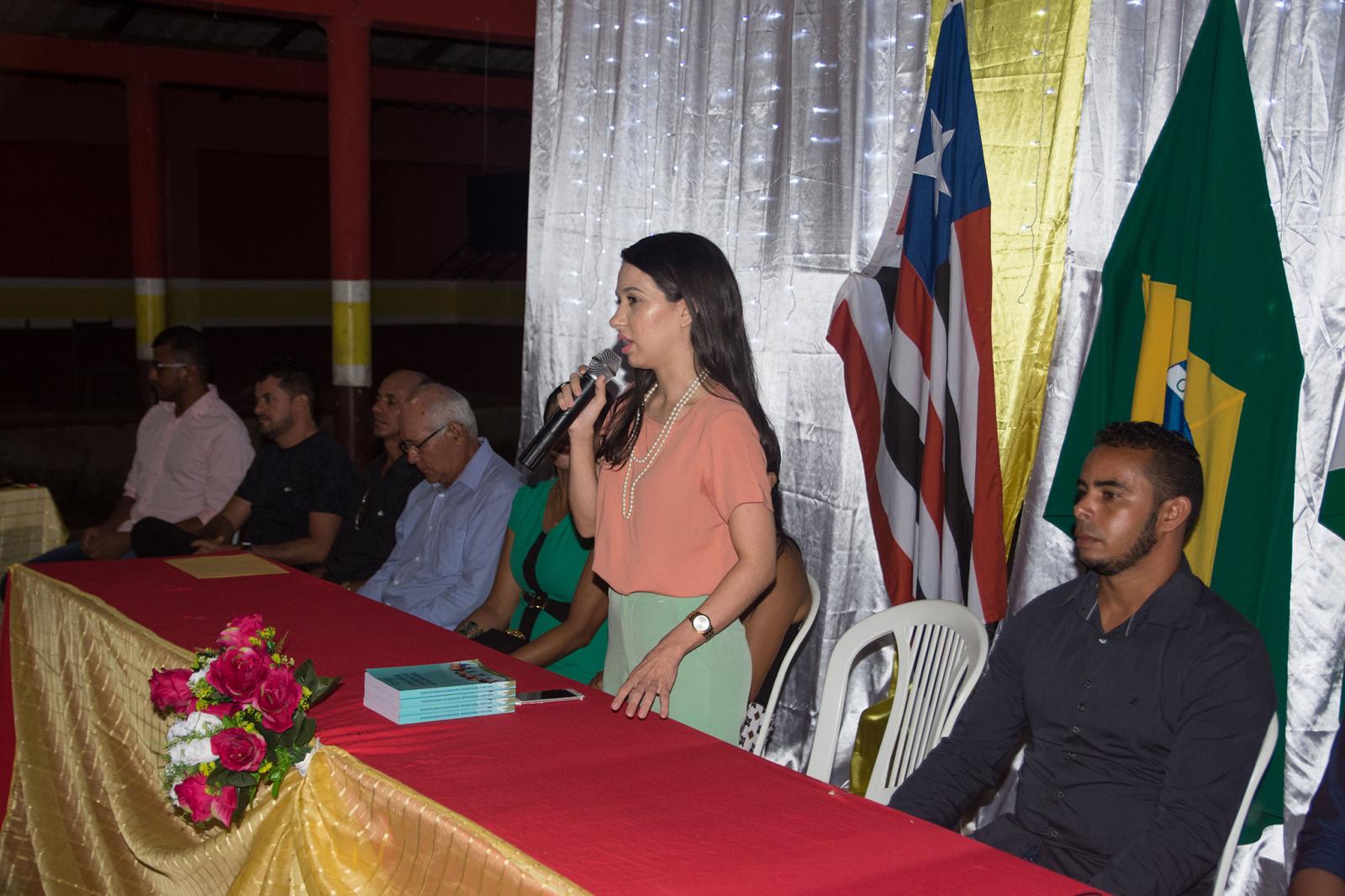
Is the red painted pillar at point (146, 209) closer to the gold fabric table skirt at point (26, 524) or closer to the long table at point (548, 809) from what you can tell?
the gold fabric table skirt at point (26, 524)

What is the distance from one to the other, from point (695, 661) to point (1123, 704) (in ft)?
2.31

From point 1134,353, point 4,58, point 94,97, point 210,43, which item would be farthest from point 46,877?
point 94,97

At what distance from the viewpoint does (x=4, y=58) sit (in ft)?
32.9

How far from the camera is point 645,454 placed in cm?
223

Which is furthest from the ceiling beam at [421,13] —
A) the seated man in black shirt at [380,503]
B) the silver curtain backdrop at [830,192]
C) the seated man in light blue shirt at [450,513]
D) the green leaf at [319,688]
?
the green leaf at [319,688]

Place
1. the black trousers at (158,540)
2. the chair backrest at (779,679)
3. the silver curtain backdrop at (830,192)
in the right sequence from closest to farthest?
1. the silver curtain backdrop at (830,192)
2. the chair backrest at (779,679)
3. the black trousers at (158,540)

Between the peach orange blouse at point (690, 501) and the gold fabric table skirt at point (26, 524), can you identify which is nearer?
the peach orange blouse at point (690, 501)

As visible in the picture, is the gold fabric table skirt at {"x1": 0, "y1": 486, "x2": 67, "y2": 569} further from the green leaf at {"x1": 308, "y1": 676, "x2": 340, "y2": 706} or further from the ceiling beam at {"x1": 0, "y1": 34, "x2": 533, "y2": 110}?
the ceiling beam at {"x1": 0, "y1": 34, "x2": 533, "y2": 110}

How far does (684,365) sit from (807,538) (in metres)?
1.61

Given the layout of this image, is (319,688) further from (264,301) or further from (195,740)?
(264,301)

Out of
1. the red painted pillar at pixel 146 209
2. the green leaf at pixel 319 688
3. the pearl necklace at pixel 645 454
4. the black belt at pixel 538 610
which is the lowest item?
the black belt at pixel 538 610

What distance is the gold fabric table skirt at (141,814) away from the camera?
155 cm

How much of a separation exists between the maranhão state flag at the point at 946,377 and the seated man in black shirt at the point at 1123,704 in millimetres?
890

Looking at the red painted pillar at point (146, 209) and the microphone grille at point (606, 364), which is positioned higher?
the red painted pillar at point (146, 209)
